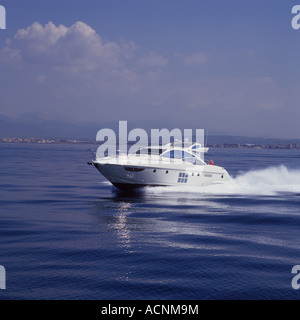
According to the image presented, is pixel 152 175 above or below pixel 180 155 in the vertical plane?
below

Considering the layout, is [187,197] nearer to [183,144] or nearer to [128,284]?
[183,144]

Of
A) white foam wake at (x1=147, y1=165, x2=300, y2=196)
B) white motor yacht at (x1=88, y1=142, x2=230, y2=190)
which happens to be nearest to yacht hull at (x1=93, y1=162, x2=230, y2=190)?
white motor yacht at (x1=88, y1=142, x2=230, y2=190)

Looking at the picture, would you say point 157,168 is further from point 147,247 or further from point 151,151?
point 147,247

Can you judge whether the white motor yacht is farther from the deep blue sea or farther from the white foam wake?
the deep blue sea

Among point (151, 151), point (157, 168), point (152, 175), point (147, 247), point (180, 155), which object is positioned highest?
point (151, 151)

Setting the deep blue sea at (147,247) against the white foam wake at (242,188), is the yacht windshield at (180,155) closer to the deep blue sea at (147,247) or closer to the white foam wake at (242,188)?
the white foam wake at (242,188)

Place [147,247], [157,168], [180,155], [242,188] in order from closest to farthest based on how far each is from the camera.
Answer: [147,247] < [157,168] < [180,155] < [242,188]

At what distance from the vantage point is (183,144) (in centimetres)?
2880

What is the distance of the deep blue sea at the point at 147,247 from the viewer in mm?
→ 10344

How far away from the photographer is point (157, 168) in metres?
26.7

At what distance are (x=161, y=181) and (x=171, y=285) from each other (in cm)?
1658

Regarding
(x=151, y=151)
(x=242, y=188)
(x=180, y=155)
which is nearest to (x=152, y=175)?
(x=151, y=151)

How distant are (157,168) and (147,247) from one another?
12782 mm

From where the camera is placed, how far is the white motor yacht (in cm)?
2631
